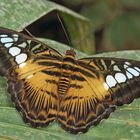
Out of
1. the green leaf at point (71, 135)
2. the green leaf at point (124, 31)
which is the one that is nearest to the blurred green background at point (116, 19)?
the green leaf at point (124, 31)

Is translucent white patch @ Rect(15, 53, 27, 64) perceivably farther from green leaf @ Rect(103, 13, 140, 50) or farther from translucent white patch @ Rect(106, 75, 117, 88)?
green leaf @ Rect(103, 13, 140, 50)

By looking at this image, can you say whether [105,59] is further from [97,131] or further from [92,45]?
[92,45]

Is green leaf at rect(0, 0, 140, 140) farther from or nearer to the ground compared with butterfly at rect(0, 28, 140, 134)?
nearer to the ground

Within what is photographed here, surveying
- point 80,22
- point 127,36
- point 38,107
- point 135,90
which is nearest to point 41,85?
point 38,107

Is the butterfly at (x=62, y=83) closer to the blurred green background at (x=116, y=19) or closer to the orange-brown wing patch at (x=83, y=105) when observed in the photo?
the orange-brown wing patch at (x=83, y=105)

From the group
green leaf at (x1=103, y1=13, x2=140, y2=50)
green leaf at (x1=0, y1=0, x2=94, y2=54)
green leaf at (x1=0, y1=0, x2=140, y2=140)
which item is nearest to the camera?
green leaf at (x1=0, y1=0, x2=140, y2=140)

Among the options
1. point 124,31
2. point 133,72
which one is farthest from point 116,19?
point 133,72

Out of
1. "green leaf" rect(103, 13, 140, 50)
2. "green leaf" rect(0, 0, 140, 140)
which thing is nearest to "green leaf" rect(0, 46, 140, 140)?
"green leaf" rect(0, 0, 140, 140)

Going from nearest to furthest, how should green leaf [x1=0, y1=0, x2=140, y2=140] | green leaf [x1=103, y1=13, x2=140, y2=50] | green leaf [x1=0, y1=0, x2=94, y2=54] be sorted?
green leaf [x1=0, y1=0, x2=140, y2=140], green leaf [x1=0, y1=0, x2=94, y2=54], green leaf [x1=103, y1=13, x2=140, y2=50]

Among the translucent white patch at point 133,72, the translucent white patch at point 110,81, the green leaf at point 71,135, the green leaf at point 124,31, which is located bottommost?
the green leaf at point 124,31
